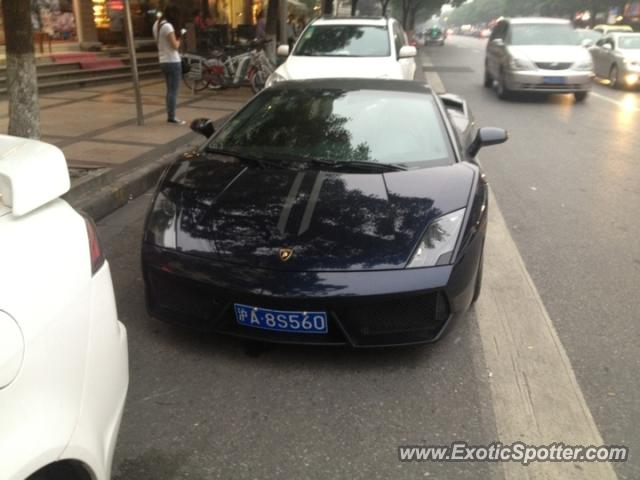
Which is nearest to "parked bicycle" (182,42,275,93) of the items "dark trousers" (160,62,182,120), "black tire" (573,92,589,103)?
"dark trousers" (160,62,182,120)

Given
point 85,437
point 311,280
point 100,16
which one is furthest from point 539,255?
point 100,16

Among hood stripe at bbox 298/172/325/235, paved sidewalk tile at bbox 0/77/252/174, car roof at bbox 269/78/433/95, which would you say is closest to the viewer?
hood stripe at bbox 298/172/325/235

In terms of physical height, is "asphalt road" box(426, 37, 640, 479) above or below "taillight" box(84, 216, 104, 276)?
below

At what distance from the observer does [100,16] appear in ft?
55.7

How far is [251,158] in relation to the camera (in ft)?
12.6

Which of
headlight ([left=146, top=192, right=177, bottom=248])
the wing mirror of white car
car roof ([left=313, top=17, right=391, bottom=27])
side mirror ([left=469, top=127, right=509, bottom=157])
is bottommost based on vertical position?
headlight ([left=146, top=192, right=177, bottom=248])

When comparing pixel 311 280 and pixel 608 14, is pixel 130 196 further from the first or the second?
pixel 608 14

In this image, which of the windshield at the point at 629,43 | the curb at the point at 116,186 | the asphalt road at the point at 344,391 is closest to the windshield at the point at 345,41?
the curb at the point at 116,186

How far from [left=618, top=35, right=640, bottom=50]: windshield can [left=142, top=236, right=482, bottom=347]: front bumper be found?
52.8 ft

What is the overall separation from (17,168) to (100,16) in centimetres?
1710

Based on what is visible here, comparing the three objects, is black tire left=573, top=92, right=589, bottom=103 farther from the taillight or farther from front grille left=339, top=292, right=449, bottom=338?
the taillight

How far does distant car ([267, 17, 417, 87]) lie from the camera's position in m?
8.72

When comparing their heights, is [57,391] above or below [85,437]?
above

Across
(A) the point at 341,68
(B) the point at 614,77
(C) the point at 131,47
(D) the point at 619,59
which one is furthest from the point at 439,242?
(B) the point at 614,77
